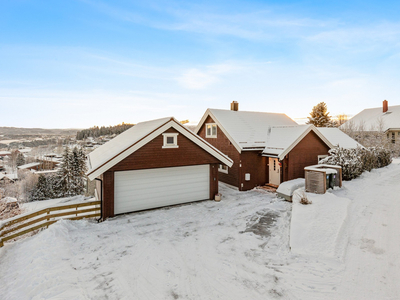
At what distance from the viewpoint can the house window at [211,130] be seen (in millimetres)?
19114

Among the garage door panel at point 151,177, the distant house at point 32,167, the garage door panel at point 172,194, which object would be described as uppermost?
the garage door panel at point 151,177

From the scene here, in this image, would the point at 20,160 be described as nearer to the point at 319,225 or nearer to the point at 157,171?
the point at 157,171

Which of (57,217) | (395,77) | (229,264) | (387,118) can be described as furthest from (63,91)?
(387,118)

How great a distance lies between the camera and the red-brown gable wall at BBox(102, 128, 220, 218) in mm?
10516

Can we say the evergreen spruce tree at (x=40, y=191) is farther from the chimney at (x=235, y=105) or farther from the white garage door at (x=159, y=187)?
the chimney at (x=235, y=105)

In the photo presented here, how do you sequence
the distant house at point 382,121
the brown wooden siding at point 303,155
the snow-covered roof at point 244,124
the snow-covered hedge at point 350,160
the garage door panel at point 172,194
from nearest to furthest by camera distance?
the garage door panel at point 172,194 → the snow-covered hedge at point 350,160 → the brown wooden siding at point 303,155 → the snow-covered roof at point 244,124 → the distant house at point 382,121

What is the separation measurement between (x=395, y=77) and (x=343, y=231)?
18698 millimetres

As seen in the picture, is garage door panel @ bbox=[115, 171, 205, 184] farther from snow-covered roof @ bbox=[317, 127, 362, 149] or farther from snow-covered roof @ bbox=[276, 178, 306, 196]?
snow-covered roof @ bbox=[317, 127, 362, 149]

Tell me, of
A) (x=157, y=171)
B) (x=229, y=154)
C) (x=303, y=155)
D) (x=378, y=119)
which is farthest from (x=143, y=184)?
(x=378, y=119)

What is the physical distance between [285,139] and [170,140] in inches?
376

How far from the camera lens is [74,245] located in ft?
25.0

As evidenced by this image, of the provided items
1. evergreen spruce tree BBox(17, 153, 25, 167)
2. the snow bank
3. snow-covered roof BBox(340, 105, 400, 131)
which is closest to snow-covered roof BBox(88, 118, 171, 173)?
the snow bank

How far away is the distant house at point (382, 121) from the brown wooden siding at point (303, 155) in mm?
26734

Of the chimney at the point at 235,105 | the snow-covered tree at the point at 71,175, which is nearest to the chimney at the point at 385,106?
the chimney at the point at 235,105
